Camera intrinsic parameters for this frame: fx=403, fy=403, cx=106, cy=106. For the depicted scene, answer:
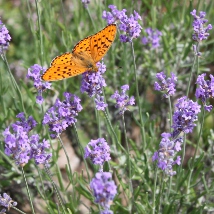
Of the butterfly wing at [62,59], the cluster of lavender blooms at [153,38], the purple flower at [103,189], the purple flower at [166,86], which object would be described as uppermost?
the cluster of lavender blooms at [153,38]

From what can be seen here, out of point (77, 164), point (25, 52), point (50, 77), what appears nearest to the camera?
point (50, 77)

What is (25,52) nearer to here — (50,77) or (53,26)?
(53,26)

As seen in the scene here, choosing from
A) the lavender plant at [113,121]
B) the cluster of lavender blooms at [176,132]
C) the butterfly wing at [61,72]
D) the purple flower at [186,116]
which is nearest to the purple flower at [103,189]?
the lavender plant at [113,121]

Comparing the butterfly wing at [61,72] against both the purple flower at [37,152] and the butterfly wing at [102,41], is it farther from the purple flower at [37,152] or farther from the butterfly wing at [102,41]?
the purple flower at [37,152]

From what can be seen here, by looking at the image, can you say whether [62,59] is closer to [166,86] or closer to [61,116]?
[61,116]

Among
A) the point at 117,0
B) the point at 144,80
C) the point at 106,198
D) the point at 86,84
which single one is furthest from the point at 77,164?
the point at 106,198

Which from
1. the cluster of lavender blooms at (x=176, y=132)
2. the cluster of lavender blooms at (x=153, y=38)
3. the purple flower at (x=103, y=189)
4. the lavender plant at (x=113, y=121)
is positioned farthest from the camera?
the cluster of lavender blooms at (x=153, y=38)

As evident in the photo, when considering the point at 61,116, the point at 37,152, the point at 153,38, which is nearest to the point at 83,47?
the point at 61,116
